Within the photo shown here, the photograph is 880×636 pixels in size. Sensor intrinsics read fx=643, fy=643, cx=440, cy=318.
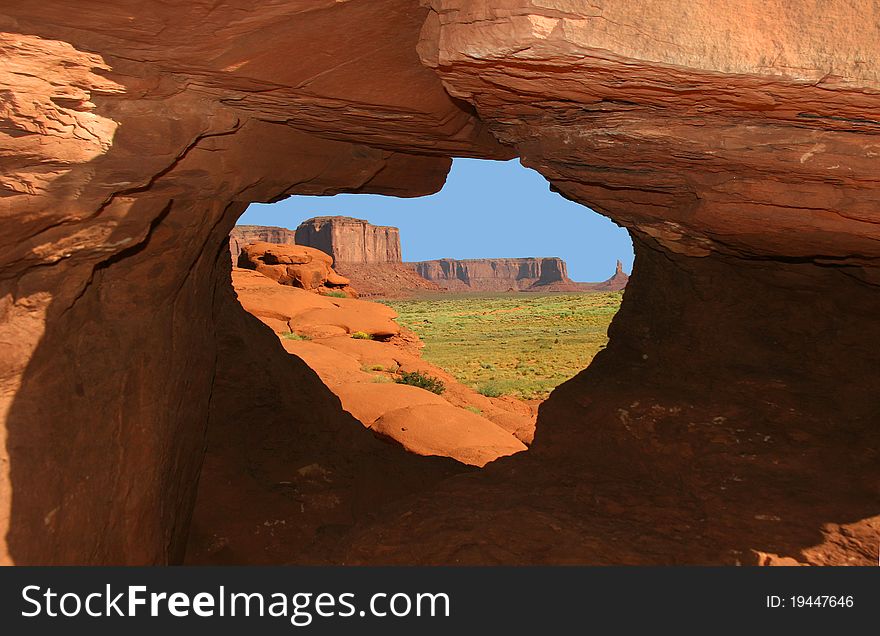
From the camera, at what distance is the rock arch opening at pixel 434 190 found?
333cm

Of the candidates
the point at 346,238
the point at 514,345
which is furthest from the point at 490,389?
the point at 346,238

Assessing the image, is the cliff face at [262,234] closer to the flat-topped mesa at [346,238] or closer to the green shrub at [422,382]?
the flat-topped mesa at [346,238]

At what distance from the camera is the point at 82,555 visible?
4.57 m

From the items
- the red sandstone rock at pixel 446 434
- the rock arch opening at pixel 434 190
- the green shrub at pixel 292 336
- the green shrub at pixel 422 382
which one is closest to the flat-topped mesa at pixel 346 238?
the green shrub at pixel 292 336

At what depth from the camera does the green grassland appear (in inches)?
877

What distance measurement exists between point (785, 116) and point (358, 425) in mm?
6202

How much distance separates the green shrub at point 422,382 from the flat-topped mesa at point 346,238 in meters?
69.1

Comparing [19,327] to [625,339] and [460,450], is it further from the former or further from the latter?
[460,450]

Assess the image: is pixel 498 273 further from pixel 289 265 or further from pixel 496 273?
pixel 289 265

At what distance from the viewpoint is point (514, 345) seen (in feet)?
107

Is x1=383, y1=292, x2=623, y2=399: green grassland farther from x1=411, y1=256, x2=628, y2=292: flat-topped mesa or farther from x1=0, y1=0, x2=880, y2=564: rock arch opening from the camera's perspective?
x1=411, y1=256, x2=628, y2=292: flat-topped mesa

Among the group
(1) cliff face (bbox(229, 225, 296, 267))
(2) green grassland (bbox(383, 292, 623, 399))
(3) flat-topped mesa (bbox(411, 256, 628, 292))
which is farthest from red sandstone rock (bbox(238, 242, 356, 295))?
A: (3) flat-topped mesa (bbox(411, 256, 628, 292))

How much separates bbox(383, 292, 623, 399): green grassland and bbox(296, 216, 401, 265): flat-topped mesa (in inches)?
1219

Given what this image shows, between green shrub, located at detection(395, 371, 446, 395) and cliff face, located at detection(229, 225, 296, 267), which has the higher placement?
green shrub, located at detection(395, 371, 446, 395)
